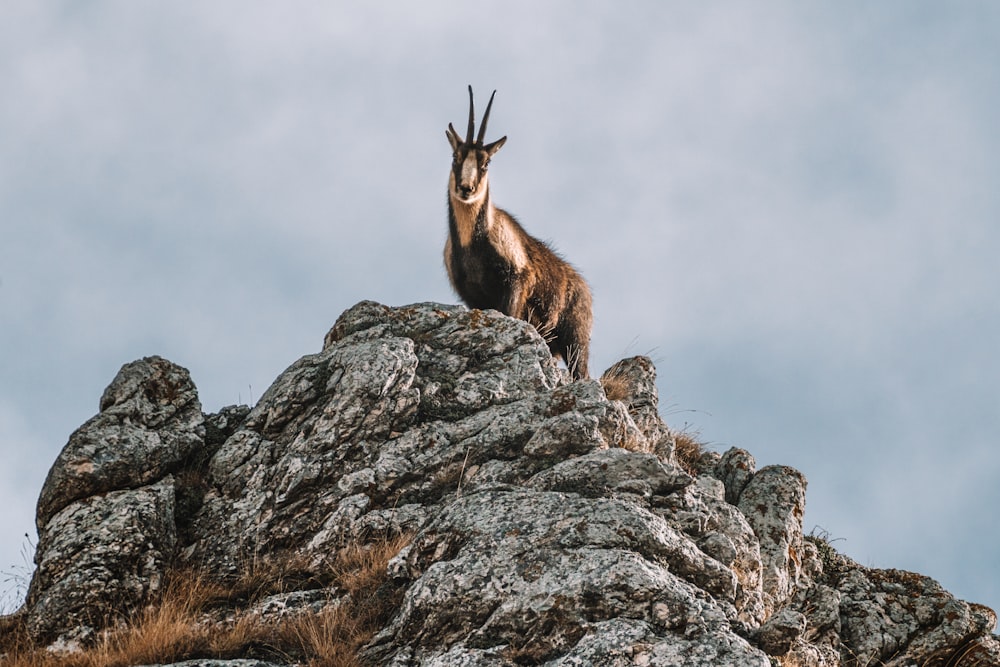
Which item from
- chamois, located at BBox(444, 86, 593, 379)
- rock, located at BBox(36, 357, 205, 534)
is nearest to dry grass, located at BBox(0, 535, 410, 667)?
rock, located at BBox(36, 357, 205, 534)

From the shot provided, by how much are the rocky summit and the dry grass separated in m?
0.03

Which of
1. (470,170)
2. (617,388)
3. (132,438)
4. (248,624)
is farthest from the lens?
(470,170)

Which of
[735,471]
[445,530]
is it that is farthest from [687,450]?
[445,530]

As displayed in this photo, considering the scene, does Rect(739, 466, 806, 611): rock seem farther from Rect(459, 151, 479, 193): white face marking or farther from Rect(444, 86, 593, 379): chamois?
Rect(459, 151, 479, 193): white face marking

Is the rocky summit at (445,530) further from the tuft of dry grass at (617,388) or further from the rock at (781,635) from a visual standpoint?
the tuft of dry grass at (617,388)

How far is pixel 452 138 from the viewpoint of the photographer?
46.8ft

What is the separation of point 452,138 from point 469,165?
0.76 m

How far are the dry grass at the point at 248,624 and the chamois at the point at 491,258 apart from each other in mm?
6239

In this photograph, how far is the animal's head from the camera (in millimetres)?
13633

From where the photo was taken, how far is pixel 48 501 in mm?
8352

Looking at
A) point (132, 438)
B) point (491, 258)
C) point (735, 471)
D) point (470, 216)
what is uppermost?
point (470, 216)

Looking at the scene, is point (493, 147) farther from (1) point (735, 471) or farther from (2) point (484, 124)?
(1) point (735, 471)

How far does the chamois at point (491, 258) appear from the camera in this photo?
13.8 m

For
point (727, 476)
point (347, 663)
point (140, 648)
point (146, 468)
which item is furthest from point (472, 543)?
point (727, 476)
